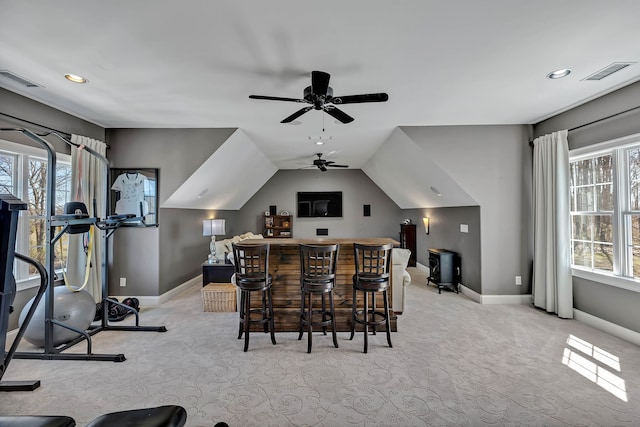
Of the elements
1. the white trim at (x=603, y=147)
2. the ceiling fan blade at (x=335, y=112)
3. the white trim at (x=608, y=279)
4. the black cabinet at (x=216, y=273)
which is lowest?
the black cabinet at (x=216, y=273)

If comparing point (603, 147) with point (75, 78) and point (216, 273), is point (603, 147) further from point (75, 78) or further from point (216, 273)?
point (75, 78)

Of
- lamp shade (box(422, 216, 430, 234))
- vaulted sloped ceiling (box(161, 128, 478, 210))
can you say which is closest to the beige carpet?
vaulted sloped ceiling (box(161, 128, 478, 210))

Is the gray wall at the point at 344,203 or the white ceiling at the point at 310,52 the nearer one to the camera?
the white ceiling at the point at 310,52

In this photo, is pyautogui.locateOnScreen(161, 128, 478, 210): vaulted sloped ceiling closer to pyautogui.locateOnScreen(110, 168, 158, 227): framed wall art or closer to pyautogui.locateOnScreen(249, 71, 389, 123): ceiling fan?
pyautogui.locateOnScreen(110, 168, 158, 227): framed wall art

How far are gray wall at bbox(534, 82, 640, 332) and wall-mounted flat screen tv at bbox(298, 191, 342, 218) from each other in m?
5.50

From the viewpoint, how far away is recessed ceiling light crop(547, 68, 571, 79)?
111 inches

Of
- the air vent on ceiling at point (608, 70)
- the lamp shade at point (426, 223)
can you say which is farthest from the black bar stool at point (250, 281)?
the lamp shade at point (426, 223)

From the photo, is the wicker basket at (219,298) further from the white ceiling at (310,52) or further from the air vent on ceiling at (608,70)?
the air vent on ceiling at (608,70)

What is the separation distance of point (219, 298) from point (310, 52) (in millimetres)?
3437

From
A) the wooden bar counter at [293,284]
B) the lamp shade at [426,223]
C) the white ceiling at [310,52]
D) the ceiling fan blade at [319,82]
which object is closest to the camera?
the white ceiling at [310,52]

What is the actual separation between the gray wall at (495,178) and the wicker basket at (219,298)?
3.75 m

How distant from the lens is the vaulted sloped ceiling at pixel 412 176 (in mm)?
4789

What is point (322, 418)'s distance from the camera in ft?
6.77

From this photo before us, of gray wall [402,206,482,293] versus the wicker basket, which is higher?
gray wall [402,206,482,293]
